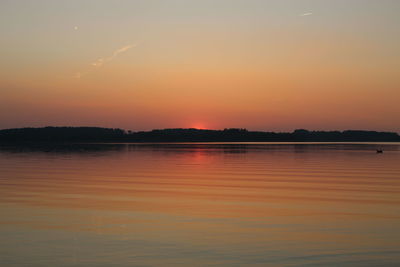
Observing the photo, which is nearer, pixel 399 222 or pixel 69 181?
pixel 399 222

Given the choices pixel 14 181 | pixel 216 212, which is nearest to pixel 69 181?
pixel 14 181

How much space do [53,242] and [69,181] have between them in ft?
66.5

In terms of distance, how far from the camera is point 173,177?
3950cm

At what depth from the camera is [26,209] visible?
21.9 metres

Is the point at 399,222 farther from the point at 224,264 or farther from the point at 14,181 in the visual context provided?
the point at 14,181

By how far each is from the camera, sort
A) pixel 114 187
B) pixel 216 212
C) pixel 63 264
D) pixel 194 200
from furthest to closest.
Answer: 1. pixel 114 187
2. pixel 194 200
3. pixel 216 212
4. pixel 63 264

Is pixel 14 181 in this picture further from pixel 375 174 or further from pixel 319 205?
pixel 375 174

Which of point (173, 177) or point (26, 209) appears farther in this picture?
point (173, 177)

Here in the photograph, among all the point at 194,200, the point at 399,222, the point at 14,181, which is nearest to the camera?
the point at 399,222

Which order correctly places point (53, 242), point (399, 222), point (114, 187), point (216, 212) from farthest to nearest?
point (114, 187) → point (216, 212) → point (399, 222) → point (53, 242)

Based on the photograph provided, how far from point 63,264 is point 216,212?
31.2ft

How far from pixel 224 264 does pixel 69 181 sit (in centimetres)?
2416

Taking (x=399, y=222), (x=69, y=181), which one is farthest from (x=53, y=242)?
(x=69, y=181)

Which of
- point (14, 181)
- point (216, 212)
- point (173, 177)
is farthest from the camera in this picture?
point (173, 177)
